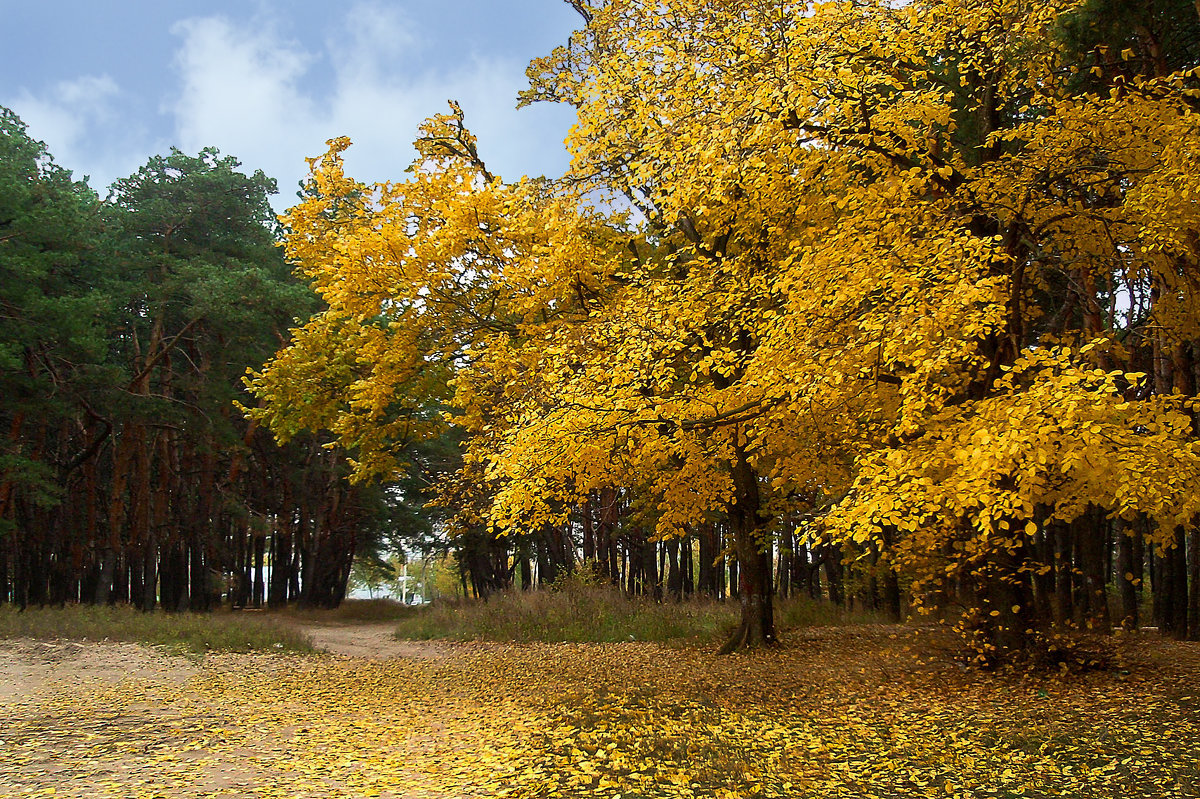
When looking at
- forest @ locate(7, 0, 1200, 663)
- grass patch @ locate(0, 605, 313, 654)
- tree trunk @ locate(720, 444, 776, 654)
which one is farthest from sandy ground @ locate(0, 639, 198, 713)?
tree trunk @ locate(720, 444, 776, 654)

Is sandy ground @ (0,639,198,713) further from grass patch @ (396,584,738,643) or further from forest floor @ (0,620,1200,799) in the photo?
grass patch @ (396,584,738,643)

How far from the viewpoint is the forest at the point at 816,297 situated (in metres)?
6.51

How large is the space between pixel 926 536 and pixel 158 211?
22071 millimetres

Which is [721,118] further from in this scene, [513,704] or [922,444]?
[513,704]

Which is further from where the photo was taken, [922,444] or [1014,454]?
[922,444]

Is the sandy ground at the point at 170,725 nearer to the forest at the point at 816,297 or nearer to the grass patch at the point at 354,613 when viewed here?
the forest at the point at 816,297

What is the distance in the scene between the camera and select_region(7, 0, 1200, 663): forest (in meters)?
6.51

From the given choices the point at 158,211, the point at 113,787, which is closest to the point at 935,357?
the point at 113,787

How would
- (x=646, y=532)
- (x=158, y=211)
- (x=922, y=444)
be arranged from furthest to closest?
(x=646, y=532) → (x=158, y=211) → (x=922, y=444)

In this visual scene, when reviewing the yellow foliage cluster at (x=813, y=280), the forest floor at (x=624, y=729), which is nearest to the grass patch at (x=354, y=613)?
the forest floor at (x=624, y=729)

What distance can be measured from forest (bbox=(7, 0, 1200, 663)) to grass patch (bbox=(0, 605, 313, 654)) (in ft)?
8.90

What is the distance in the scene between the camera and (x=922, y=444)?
685 cm

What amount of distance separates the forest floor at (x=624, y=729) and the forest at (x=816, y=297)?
1.35m

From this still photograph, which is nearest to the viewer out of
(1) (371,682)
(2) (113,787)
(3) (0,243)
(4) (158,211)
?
(2) (113,787)
